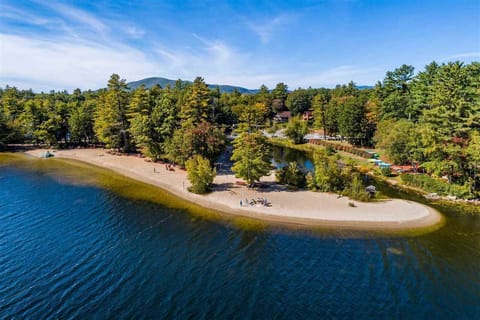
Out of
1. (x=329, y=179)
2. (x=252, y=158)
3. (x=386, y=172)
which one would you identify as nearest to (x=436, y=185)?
(x=386, y=172)

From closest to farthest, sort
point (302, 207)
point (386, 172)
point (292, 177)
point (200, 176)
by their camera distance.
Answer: point (302, 207), point (200, 176), point (292, 177), point (386, 172)

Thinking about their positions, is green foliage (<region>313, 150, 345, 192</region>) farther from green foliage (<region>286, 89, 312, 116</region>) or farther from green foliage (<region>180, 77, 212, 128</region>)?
green foliage (<region>286, 89, 312, 116</region>)

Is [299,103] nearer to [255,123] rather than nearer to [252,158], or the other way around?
[255,123]

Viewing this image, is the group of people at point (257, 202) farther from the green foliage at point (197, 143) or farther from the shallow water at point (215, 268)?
the green foliage at point (197, 143)

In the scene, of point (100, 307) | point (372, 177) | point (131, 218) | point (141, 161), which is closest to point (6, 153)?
point (141, 161)

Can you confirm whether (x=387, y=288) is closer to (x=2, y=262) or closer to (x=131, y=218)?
(x=131, y=218)
